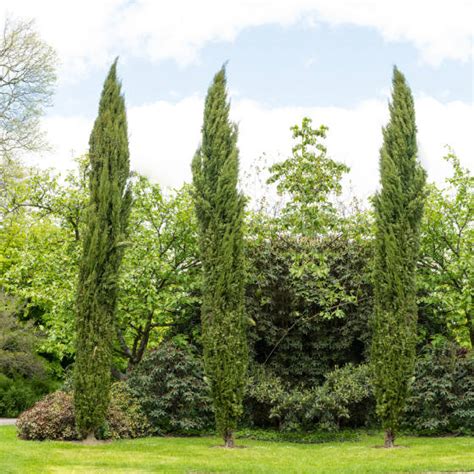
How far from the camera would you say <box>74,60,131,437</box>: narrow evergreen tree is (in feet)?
38.5

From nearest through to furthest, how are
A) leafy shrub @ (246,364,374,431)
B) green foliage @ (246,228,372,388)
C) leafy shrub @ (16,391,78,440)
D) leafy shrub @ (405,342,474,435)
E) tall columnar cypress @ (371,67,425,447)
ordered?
tall columnar cypress @ (371,67,425,447) → leafy shrub @ (16,391,78,440) → leafy shrub @ (246,364,374,431) → leafy shrub @ (405,342,474,435) → green foliage @ (246,228,372,388)

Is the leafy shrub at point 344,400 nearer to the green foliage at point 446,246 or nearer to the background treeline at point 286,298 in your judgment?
the background treeline at point 286,298

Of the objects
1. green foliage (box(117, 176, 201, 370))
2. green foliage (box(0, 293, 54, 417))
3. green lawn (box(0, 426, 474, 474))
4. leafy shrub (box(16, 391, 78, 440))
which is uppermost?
green foliage (box(117, 176, 201, 370))

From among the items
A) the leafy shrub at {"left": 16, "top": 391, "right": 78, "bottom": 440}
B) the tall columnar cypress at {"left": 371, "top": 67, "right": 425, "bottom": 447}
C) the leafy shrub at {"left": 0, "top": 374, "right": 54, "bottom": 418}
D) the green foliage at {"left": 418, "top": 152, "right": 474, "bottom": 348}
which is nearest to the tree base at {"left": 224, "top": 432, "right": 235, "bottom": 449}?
the tall columnar cypress at {"left": 371, "top": 67, "right": 425, "bottom": 447}

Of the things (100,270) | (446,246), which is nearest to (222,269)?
(100,270)

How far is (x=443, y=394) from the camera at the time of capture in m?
13.9

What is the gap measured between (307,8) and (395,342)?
6526 millimetres

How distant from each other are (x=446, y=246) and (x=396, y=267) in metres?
5.14

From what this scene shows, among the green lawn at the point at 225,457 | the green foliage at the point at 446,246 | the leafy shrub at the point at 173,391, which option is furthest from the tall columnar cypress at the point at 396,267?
the leafy shrub at the point at 173,391

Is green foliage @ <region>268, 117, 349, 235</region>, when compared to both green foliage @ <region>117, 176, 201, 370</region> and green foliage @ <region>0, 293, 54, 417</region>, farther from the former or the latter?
green foliage @ <region>0, 293, 54, 417</region>

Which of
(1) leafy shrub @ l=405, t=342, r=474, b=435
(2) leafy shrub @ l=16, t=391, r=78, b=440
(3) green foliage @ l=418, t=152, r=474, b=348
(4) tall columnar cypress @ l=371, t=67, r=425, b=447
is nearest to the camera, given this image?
(4) tall columnar cypress @ l=371, t=67, r=425, b=447

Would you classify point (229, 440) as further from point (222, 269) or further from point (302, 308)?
point (302, 308)

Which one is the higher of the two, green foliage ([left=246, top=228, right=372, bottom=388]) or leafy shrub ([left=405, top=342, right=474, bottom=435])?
green foliage ([left=246, top=228, right=372, bottom=388])

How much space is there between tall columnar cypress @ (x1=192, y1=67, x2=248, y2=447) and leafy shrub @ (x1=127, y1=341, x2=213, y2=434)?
257 cm
